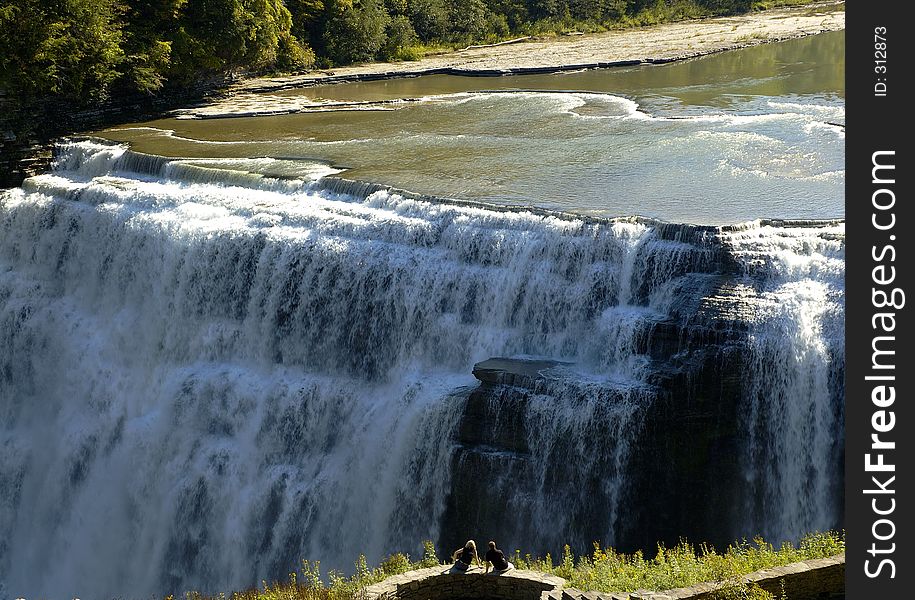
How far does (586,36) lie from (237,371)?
31.6 m

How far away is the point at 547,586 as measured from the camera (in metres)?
12.4

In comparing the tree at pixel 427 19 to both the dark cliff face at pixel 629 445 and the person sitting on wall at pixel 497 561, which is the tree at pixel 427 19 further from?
the person sitting on wall at pixel 497 561

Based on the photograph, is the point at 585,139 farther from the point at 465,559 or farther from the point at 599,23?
the point at 599,23

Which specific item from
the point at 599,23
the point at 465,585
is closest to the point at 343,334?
the point at 465,585

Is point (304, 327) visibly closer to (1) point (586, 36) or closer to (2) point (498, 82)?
(2) point (498, 82)

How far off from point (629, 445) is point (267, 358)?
686 centimetres

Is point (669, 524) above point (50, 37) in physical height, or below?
below

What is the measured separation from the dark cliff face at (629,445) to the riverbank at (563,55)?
1747 centimetres

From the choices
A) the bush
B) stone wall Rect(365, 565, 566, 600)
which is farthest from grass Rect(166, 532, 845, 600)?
the bush

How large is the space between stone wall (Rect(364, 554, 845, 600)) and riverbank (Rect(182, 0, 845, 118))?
2070 cm

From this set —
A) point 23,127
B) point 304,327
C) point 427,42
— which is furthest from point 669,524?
point 427,42

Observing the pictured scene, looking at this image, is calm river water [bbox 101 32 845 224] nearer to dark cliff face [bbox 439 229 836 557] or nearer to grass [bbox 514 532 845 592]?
dark cliff face [bbox 439 229 836 557]

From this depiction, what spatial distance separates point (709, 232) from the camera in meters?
16.5

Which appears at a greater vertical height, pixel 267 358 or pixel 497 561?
pixel 267 358
